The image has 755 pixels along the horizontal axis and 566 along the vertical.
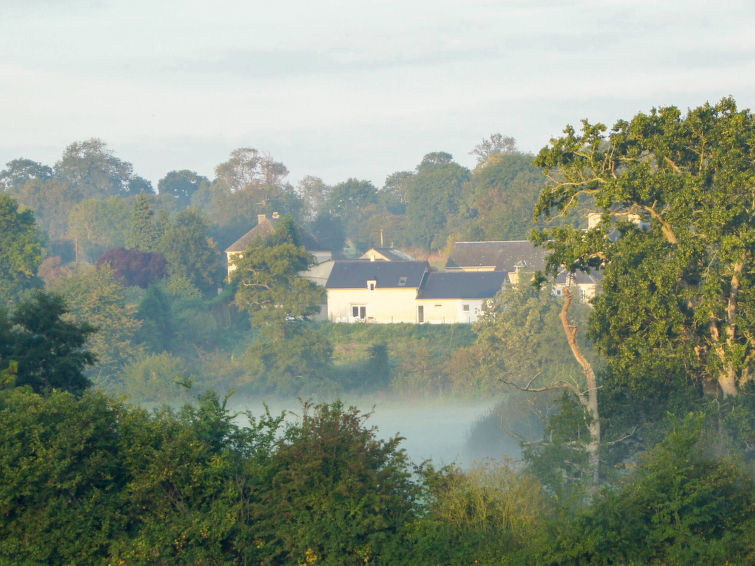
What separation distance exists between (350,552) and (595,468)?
30.7ft

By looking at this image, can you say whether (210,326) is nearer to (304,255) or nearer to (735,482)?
(304,255)

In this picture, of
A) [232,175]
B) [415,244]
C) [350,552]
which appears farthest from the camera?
[232,175]

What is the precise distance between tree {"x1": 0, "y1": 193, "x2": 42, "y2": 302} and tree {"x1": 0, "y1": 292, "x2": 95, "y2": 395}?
117ft

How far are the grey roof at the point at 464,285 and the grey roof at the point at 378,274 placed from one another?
95cm

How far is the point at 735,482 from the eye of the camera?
12703 millimetres

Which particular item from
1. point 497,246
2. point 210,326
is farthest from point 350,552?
point 497,246

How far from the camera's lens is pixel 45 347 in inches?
876

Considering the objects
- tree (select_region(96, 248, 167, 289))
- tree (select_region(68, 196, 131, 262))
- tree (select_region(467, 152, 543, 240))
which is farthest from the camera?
tree (select_region(68, 196, 131, 262))

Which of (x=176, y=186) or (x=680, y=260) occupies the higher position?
(x=176, y=186)

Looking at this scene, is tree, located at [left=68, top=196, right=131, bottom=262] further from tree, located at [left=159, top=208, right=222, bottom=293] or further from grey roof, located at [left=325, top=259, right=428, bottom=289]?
grey roof, located at [left=325, top=259, right=428, bottom=289]

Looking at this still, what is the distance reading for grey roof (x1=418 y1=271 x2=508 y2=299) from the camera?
2274 inches

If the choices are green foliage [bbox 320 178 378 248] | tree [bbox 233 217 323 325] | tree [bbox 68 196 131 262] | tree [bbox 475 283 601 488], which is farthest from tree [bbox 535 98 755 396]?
green foliage [bbox 320 178 378 248]

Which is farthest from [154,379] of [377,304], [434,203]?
[434,203]

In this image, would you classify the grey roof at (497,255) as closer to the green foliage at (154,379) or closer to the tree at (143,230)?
the tree at (143,230)
